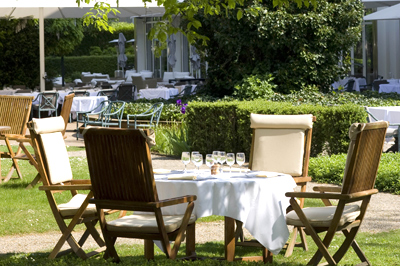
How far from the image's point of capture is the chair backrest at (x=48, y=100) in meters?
15.8

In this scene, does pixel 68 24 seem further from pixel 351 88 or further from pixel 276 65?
pixel 276 65

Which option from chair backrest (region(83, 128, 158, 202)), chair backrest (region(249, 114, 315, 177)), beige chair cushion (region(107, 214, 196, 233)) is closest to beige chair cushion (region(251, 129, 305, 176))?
chair backrest (region(249, 114, 315, 177))

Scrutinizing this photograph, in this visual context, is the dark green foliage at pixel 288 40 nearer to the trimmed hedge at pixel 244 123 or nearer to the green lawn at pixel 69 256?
the trimmed hedge at pixel 244 123

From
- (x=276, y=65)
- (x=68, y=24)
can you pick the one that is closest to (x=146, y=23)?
(x=68, y=24)

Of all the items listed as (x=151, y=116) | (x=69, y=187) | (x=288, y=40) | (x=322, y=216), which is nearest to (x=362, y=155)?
(x=322, y=216)

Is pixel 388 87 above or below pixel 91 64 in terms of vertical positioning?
below

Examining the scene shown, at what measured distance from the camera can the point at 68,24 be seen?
2559 centimetres

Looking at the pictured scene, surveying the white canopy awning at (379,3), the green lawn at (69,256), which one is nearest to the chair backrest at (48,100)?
the green lawn at (69,256)

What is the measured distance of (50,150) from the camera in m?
5.18

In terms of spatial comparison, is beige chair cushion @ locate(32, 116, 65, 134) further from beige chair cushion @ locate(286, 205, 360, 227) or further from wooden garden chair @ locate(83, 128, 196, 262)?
beige chair cushion @ locate(286, 205, 360, 227)

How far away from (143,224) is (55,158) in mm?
1385

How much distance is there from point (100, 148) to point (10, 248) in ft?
5.37

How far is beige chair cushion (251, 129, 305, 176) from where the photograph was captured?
5.71m

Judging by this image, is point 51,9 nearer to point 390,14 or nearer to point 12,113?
point 390,14
